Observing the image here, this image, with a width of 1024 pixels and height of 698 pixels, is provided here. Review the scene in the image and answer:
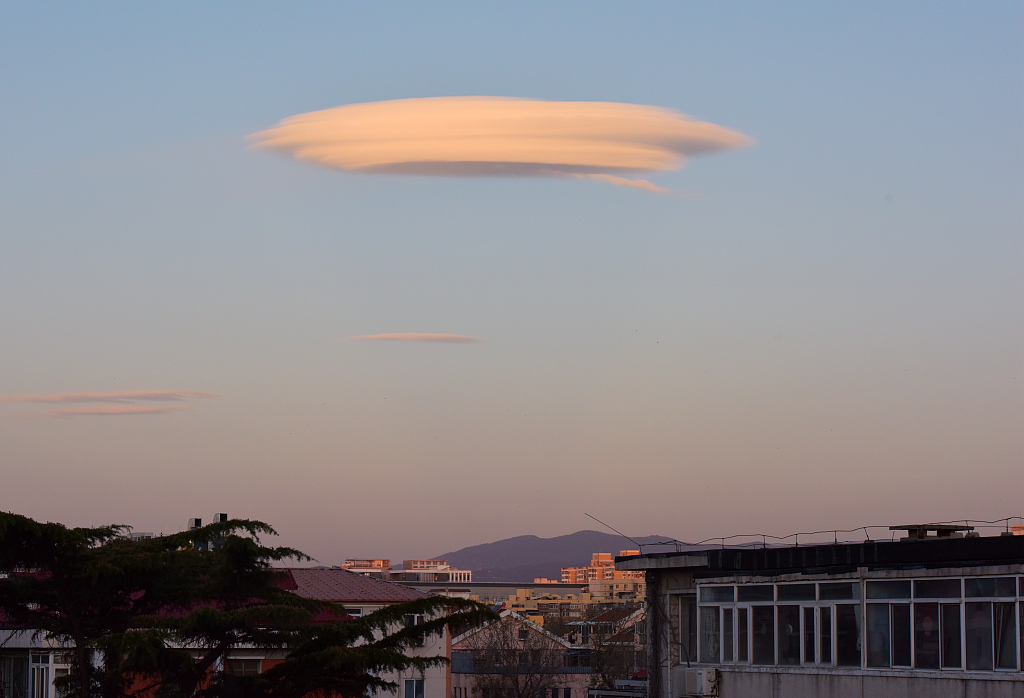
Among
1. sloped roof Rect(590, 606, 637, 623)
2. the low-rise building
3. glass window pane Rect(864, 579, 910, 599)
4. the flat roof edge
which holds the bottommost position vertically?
the low-rise building

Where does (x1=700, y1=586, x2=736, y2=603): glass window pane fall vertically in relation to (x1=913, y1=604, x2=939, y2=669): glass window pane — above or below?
above

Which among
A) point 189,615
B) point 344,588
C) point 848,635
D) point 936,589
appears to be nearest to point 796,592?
point 848,635

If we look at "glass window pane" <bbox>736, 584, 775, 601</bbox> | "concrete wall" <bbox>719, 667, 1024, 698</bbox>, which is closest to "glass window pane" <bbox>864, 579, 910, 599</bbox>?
"concrete wall" <bbox>719, 667, 1024, 698</bbox>

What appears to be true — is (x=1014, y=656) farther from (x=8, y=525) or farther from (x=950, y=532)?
(x=8, y=525)

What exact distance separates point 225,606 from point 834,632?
11728 mm

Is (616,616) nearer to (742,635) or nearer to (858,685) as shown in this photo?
(742,635)

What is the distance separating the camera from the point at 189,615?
2180 cm

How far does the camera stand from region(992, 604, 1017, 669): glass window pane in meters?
21.0

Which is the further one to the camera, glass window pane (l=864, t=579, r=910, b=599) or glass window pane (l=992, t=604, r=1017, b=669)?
glass window pane (l=864, t=579, r=910, b=599)

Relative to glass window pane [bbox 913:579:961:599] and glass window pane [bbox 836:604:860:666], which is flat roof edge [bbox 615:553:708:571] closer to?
glass window pane [bbox 836:604:860:666]

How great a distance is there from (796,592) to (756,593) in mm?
1146

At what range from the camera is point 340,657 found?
2175 centimetres

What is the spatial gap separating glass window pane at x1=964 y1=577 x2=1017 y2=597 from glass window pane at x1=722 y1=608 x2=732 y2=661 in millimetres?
6044

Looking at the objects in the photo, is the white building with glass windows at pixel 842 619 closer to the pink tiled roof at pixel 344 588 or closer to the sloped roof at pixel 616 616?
the pink tiled roof at pixel 344 588
